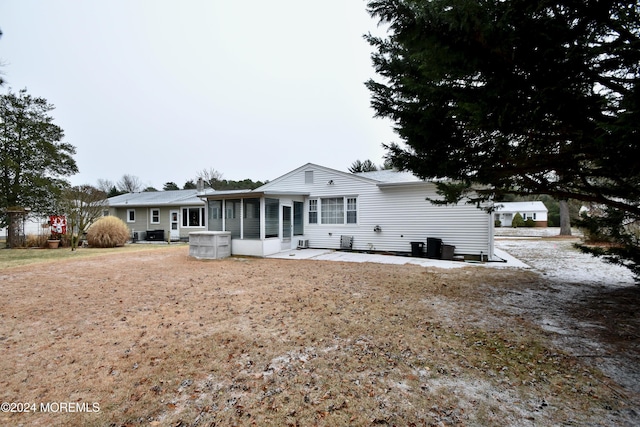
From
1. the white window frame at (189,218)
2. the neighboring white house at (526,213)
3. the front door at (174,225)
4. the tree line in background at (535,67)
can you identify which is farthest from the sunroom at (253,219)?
the neighboring white house at (526,213)

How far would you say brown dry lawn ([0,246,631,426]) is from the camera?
2.20 metres

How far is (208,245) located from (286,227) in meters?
3.44

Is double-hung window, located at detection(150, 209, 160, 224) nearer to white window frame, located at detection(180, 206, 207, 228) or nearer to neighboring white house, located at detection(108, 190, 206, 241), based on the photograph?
neighboring white house, located at detection(108, 190, 206, 241)

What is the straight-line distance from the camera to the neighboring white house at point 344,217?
35.5ft

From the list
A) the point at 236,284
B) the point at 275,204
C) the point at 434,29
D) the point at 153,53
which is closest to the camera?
the point at 434,29

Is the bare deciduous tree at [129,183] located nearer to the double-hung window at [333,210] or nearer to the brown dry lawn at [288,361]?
the double-hung window at [333,210]

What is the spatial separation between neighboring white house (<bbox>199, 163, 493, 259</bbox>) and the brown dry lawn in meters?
5.39

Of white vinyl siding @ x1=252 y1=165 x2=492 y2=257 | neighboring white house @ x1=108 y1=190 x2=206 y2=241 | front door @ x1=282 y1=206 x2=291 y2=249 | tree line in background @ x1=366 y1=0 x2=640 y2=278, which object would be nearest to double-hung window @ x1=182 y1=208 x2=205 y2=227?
neighboring white house @ x1=108 y1=190 x2=206 y2=241

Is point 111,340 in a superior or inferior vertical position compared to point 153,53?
inferior

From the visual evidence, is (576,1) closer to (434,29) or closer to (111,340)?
(434,29)

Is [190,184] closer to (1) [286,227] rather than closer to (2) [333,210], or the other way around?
(1) [286,227]

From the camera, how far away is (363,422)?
2070mm

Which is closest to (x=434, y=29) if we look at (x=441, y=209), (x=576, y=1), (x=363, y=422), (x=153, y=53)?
(x=576, y=1)

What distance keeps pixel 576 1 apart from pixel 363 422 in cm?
423
